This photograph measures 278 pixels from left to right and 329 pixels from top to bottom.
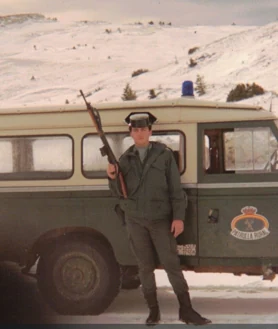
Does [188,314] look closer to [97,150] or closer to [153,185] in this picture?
[153,185]

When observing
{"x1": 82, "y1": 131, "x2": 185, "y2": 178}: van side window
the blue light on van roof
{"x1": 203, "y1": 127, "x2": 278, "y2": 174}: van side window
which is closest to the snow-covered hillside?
the blue light on van roof

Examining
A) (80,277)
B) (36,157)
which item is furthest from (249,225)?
(36,157)

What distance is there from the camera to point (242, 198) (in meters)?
7.05

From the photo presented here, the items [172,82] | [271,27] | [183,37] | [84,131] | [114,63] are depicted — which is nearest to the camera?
[84,131]

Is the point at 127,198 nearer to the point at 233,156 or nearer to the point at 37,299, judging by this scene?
the point at 233,156

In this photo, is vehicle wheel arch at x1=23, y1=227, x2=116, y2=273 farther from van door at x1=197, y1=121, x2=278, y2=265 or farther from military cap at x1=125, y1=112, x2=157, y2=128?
military cap at x1=125, y1=112, x2=157, y2=128

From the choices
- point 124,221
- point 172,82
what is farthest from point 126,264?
point 172,82

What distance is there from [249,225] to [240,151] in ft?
2.31

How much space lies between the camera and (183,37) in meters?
74.8

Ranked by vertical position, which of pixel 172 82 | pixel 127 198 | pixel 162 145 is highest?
pixel 172 82

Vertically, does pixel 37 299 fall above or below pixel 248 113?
below

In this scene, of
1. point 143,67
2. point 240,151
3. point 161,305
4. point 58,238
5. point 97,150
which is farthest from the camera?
point 143,67

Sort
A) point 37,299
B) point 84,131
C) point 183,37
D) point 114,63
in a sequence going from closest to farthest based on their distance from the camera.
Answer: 1. point 84,131
2. point 37,299
3. point 114,63
4. point 183,37

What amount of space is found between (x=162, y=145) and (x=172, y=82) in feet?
115
